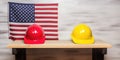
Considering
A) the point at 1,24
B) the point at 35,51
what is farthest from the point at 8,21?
the point at 35,51

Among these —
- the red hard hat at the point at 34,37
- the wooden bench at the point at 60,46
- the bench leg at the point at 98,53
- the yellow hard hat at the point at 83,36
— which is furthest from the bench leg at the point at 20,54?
the bench leg at the point at 98,53

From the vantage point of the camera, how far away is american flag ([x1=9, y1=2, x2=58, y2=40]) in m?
1.62

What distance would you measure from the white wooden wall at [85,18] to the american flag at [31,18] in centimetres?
4

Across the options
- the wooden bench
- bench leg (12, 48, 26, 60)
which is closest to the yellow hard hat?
the wooden bench

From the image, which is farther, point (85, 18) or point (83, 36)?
point (85, 18)

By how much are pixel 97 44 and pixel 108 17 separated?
39 cm

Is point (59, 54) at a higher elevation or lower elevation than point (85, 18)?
lower

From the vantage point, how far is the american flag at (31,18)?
162 centimetres

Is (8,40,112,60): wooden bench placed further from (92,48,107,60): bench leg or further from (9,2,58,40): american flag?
(9,2,58,40): american flag

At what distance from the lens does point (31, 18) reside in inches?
64.1

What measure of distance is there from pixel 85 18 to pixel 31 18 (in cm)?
45

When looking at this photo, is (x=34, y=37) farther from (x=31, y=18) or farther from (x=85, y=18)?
(x=85, y=18)

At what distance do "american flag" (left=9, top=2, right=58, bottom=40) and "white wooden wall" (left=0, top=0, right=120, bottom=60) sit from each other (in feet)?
0.14

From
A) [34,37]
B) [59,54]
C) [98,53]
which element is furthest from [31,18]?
[98,53]
